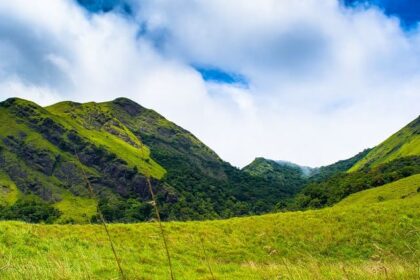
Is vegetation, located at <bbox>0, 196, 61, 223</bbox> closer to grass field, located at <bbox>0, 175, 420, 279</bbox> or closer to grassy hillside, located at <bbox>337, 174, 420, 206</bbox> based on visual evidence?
grassy hillside, located at <bbox>337, 174, 420, 206</bbox>

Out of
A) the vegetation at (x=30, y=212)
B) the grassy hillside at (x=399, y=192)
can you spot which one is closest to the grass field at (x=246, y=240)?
the grassy hillside at (x=399, y=192)

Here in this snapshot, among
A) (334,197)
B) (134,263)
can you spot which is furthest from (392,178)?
(134,263)

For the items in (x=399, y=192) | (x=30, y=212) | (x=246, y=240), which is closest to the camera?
(x=246, y=240)

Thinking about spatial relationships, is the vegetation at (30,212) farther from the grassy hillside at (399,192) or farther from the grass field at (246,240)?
the grass field at (246,240)

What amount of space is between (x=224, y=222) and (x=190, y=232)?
563 centimetres

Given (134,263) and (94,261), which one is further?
(134,263)

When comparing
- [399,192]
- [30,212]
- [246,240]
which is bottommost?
[246,240]

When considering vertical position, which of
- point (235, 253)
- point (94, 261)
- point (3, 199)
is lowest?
point (235, 253)

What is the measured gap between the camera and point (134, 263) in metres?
18.4

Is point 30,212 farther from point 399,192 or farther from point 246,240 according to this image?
point 246,240

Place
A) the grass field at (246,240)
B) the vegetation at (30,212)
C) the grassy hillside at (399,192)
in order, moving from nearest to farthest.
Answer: the grass field at (246,240), the grassy hillside at (399,192), the vegetation at (30,212)

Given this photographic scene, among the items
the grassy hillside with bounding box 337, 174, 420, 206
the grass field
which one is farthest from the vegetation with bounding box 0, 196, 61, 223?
the grass field

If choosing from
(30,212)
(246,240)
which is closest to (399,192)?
(246,240)

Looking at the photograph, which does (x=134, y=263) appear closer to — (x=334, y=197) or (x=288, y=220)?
(x=288, y=220)
